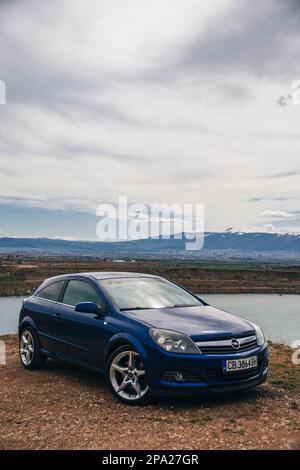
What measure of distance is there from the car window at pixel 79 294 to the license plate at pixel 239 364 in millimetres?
2092

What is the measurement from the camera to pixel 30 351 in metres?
8.92

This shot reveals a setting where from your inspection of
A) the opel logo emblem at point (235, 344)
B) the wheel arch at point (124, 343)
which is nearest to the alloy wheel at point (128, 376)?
the wheel arch at point (124, 343)

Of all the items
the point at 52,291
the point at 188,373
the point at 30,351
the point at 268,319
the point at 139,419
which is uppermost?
the point at 52,291

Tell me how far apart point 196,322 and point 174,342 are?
57 cm

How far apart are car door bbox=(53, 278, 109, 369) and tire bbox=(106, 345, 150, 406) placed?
1.11ft

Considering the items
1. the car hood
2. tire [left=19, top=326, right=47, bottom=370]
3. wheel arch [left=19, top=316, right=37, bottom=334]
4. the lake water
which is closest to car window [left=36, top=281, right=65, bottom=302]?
wheel arch [left=19, top=316, right=37, bottom=334]

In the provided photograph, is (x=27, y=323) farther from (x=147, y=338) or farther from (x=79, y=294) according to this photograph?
(x=147, y=338)

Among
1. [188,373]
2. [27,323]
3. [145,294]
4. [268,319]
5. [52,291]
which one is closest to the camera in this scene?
[188,373]

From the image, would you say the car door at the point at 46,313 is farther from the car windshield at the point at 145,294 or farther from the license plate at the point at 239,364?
the license plate at the point at 239,364

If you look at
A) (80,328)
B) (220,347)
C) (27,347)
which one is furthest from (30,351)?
(220,347)

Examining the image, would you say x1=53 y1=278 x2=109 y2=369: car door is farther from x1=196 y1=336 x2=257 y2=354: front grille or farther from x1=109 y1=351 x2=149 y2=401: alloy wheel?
x1=196 y1=336 x2=257 y2=354: front grille

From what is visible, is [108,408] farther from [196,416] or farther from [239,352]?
[239,352]

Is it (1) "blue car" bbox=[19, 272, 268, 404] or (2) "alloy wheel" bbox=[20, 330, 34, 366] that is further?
(2) "alloy wheel" bbox=[20, 330, 34, 366]

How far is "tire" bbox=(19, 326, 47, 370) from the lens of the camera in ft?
28.7
